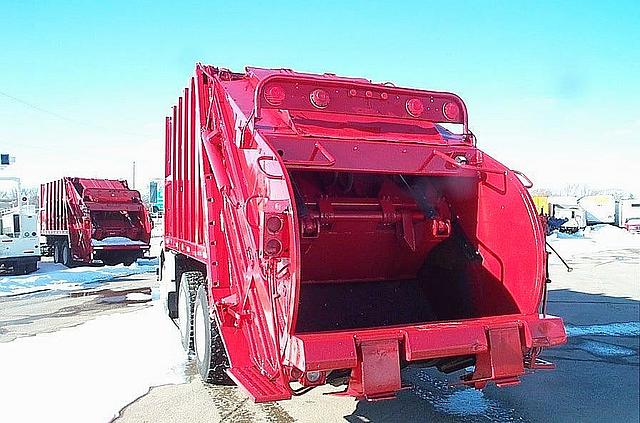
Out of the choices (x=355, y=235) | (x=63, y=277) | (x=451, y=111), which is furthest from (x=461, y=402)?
(x=63, y=277)

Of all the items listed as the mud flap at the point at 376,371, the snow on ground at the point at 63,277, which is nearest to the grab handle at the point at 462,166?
the mud flap at the point at 376,371

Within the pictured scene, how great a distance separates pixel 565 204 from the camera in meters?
45.7

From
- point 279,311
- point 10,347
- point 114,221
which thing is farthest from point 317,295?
point 114,221

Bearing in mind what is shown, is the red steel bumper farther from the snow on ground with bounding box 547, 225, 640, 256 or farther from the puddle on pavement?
the snow on ground with bounding box 547, 225, 640, 256

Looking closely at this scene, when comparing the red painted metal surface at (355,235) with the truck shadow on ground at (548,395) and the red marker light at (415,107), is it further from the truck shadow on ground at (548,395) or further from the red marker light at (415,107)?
the truck shadow on ground at (548,395)

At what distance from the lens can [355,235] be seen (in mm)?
5094

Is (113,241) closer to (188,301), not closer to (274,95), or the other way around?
(188,301)

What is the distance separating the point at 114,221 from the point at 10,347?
10.9m

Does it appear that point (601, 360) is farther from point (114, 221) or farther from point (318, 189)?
point (114, 221)

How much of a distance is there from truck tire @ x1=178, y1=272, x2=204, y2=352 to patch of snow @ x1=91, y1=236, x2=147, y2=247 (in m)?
A: 11.4

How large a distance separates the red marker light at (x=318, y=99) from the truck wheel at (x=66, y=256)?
53.5 ft

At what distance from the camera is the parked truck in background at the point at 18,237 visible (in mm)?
16328

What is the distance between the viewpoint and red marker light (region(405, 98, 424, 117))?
4805 millimetres

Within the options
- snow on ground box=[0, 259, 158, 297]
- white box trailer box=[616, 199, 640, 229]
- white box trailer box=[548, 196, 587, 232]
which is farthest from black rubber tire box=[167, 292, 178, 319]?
white box trailer box=[616, 199, 640, 229]
